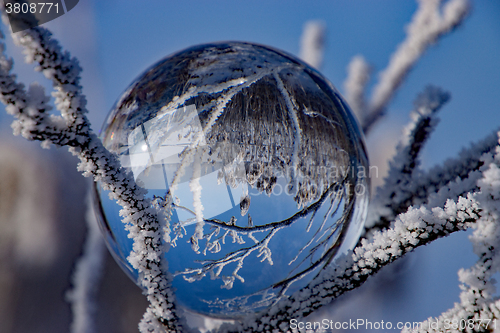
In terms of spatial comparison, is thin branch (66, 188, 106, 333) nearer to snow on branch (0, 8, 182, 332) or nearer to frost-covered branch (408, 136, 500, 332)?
snow on branch (0, 8, 182, 332)


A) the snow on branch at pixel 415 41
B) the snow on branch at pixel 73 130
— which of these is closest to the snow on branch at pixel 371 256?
the snow on branch at pixel 73 130

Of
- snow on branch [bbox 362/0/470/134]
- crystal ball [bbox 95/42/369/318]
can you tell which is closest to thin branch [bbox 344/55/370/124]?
snow on branch [bbox 362/0/470/134]

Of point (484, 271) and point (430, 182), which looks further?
point (430, 182)

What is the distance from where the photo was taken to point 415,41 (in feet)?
1.83

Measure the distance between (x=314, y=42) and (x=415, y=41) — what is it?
0.21m

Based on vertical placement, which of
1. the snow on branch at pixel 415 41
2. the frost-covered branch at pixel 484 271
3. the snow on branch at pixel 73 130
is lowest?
the frost-covered branch at pixel 484 271

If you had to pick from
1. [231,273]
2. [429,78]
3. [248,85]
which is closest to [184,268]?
[231,273]

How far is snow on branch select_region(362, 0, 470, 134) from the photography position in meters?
0.51

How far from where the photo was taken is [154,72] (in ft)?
1.29

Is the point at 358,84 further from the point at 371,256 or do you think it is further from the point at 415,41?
the point at 371,256

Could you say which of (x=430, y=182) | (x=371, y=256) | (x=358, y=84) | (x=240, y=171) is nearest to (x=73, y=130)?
(x=240, y=171)

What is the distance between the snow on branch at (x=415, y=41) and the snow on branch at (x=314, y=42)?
0.49ft

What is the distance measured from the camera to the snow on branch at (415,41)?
51 cm

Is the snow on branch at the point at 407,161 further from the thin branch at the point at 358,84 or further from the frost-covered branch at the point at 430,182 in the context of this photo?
the thin branch at the point at 358,84
